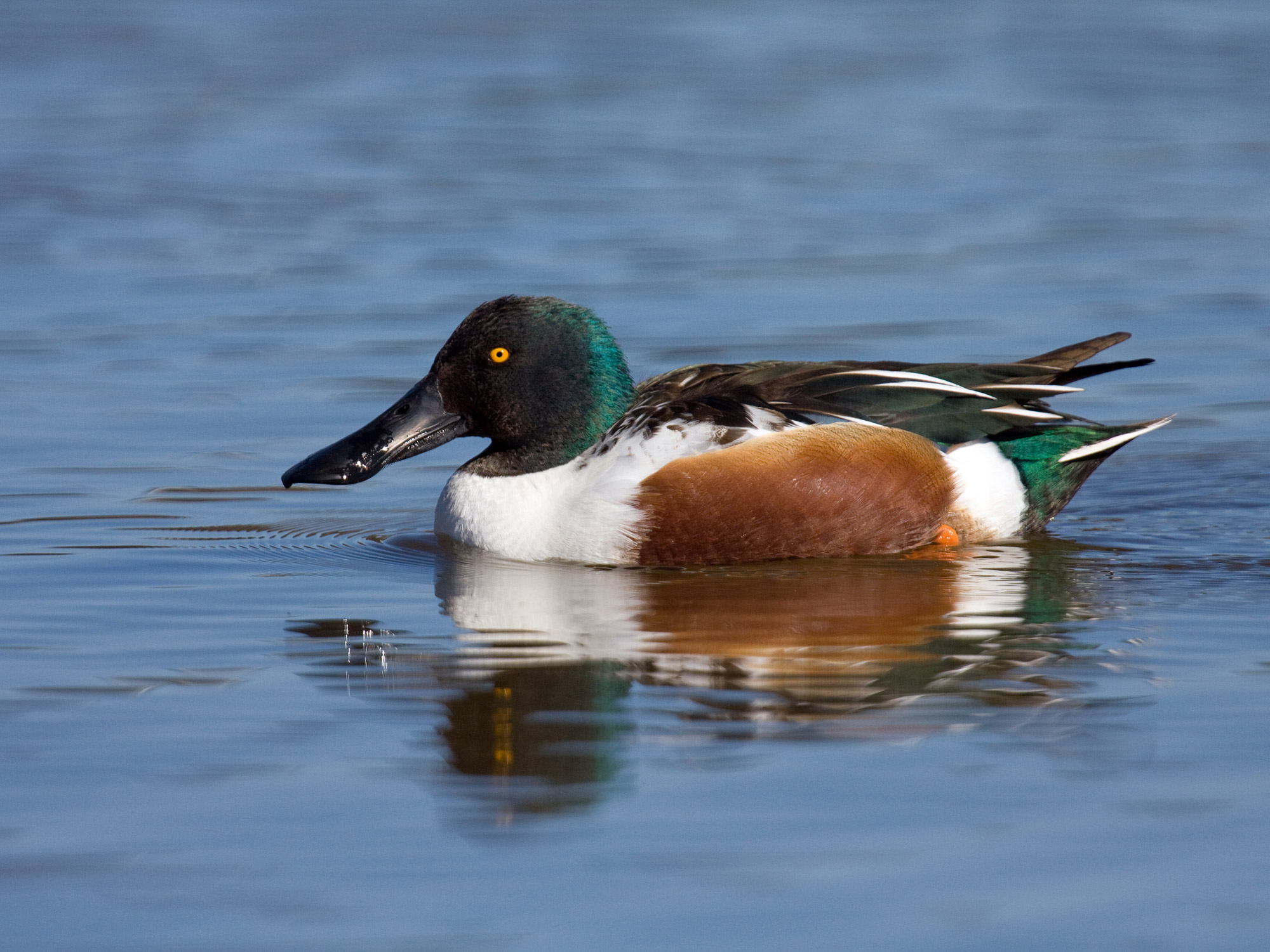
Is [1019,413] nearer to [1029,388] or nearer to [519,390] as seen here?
[1029,388]

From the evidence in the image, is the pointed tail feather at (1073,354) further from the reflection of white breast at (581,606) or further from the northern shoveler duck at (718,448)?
the reflection of white breast at (581,606)

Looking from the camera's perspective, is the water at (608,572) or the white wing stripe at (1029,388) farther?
the white wing stripe at (1029,388)

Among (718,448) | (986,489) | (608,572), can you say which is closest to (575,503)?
(608,572)

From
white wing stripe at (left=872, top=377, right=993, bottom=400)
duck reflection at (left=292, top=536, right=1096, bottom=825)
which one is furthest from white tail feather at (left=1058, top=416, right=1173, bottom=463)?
white wing stripe at (left=872, top=377, right=993, bottom=400)

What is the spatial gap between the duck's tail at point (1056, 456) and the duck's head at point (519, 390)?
4.91 feet

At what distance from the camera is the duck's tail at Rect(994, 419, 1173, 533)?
7098 millimetres

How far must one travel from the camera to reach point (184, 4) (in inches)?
750

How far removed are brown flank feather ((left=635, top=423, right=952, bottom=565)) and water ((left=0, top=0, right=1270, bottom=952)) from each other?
125mm

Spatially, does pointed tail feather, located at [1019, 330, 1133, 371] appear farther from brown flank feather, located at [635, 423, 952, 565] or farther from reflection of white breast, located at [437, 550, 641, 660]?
reflection of white breast, located at [437, 550, 641, 660]

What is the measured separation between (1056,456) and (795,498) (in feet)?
3.66

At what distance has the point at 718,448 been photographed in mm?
6594

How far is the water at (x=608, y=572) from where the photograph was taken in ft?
12.7

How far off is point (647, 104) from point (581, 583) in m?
9.31

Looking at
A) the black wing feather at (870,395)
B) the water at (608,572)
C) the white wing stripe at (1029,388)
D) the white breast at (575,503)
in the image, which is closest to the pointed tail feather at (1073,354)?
the black wing feather at (870,395)
